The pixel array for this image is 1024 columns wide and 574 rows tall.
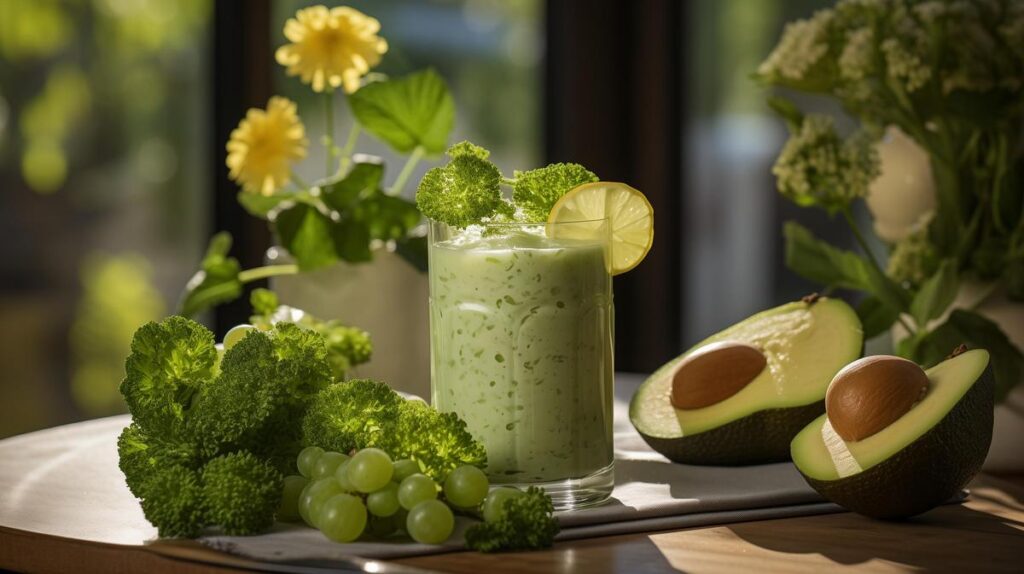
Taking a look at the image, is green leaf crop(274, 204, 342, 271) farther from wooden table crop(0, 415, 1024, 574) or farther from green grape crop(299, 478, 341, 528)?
green grape crop(299, 478, 341, 528)

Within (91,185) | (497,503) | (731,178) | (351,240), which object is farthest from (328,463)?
(731,178)

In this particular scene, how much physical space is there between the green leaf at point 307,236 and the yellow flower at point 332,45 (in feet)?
0.55

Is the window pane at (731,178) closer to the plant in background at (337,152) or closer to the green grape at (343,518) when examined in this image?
the plant in background at (337,152)

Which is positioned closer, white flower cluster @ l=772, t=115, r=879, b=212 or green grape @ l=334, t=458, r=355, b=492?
green grape @ l=334, t=458, r=355, b=492

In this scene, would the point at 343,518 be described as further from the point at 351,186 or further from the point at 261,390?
the point at 351,186

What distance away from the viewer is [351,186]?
156cm

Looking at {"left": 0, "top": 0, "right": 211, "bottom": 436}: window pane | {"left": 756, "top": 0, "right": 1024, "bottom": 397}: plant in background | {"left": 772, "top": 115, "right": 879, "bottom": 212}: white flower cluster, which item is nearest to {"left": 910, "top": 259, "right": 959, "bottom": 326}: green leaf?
{"left": 756, "top": 0, "right": 1024, "bottom": 397}: plant in background

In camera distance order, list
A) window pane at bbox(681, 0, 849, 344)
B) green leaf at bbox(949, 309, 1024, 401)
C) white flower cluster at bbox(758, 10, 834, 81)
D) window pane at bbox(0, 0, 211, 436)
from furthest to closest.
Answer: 1. window pane at bbox(681, 0, 849, 344)
2. window pane at bbox(0, 0, 211, 436)
3. white flower cluster at bbox(758, 10, 834, 81)
4. green leaf at bbox(949, 309, 1024, 401)

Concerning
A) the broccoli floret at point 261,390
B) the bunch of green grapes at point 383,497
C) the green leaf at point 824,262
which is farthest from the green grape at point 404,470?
the green leaf at point 824,262

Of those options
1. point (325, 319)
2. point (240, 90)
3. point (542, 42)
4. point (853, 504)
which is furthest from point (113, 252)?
point (853, 504)

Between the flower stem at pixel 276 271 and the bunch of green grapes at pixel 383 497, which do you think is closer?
the bunch of green grapes at pixel 383 497

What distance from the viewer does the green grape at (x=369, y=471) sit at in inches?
32.9

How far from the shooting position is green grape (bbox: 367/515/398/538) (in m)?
0.86

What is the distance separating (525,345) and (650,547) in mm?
188
